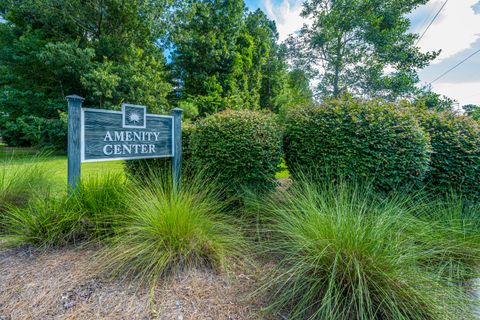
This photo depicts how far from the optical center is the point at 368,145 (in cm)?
310

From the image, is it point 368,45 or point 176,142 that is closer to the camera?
point 176,142

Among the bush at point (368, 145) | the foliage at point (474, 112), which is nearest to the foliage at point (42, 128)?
the bush at point (368, 145)

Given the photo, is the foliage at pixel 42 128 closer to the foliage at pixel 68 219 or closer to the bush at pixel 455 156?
the foliage at pixel 68 219

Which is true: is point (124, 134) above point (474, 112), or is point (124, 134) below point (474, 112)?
below

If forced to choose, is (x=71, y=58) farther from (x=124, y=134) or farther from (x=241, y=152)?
(x=241, y=152)

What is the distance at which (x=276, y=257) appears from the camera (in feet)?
7.79

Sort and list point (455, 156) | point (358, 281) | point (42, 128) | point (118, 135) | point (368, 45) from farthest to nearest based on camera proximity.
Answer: point (368, 45) → point (42, 128) → point (455, 156) → point (118, 135) → point (358, 281)

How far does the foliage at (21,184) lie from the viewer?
9.57 ft

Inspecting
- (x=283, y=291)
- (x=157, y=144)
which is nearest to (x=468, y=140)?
(x=283, y=291)

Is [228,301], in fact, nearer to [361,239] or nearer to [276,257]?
[276,257]

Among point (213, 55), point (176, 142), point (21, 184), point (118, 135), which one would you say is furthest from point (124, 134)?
point (213, 55)

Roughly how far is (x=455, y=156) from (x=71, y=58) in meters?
13.5

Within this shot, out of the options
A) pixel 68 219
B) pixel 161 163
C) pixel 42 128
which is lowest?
pixel 68 219

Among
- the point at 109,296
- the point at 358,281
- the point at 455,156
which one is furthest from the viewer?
the point at 455,156
